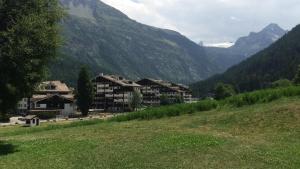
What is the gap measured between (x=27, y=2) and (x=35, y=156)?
42.8ft

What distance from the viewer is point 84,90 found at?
166 meters

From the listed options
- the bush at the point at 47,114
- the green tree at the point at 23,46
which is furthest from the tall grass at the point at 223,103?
the bush at the point at 47,114

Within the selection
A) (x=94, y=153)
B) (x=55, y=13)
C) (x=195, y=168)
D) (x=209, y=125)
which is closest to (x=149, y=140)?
(x=94, y=153)

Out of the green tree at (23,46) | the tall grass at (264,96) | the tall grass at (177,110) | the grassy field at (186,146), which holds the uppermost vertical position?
the green tree at (23,46)

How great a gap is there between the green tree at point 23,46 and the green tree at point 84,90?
403 ft

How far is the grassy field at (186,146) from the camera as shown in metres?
29.1

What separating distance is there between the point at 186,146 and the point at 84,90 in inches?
5289

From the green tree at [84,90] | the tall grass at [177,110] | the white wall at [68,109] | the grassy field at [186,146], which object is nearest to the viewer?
the grassy field at [186,146]

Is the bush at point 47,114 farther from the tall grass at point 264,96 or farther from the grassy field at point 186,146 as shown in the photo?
the grassy field at point 186,146

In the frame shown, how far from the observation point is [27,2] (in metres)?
40.7

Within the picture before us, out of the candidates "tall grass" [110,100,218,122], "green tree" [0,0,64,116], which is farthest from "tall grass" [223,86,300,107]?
"green tree" [0,0,64,116]

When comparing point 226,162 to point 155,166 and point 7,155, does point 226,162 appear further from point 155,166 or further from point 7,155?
point 7,155

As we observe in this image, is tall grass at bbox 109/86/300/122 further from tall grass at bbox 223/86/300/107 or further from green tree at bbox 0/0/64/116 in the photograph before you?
green tree at bbox 0/0/64/116

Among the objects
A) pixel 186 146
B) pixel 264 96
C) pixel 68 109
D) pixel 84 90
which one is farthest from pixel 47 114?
pixel 186 146
